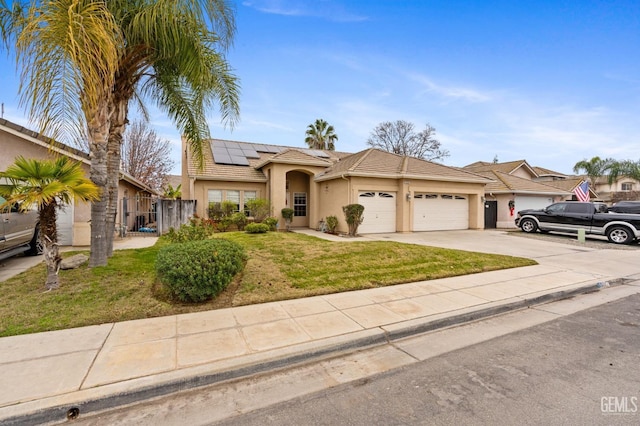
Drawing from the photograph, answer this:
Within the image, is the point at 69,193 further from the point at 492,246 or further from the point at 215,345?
the point at 492,246

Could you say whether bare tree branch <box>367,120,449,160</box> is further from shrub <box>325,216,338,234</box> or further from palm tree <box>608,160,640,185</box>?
shrub <box>325,216,338,234</box>

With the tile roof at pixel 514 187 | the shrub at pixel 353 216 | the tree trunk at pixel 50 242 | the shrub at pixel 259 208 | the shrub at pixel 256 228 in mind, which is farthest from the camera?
the tile roof at pixel 514 187

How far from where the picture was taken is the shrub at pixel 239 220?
15.2m

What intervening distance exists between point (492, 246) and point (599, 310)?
701cm

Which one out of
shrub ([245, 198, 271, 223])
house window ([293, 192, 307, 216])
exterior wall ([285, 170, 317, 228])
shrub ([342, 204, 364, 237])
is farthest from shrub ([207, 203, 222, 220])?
shrub ([342, 204, 364, 237])

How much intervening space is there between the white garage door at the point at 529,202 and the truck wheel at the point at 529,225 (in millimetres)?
3214

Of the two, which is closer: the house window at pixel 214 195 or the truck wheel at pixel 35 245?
the truck wheel at pixel 35 245

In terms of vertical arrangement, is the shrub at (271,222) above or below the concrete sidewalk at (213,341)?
above

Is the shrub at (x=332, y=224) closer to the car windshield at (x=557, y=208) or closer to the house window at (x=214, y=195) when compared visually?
the house window at (x=214, y=195)

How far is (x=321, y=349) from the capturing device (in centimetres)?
367

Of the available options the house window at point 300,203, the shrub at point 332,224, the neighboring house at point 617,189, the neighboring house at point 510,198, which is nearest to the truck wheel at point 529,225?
the neighboring house at point 510,198

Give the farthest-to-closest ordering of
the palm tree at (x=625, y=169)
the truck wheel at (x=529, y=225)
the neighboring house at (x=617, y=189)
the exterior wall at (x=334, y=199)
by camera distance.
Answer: the palm tree at (x=625, y=169), the neighboring house at (x=617, y=189), the truck wheel at (x=529, y=225), the exterior wall at (x=334, y=199)

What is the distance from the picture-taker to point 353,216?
1382 cm

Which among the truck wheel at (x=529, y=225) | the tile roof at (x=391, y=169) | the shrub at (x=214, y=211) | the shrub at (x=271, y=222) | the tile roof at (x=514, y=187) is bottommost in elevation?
the truck wheel at (x=529, y=225)
